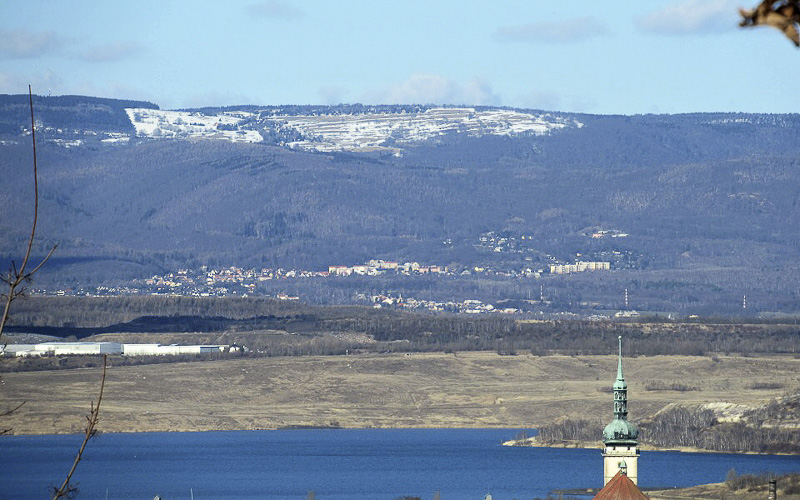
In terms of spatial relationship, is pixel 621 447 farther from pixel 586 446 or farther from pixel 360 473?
pixel 586 446

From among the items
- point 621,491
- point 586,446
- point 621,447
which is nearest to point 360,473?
point 586,446

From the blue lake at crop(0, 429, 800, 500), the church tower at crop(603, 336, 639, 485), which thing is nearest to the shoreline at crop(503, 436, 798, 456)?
the blue lake at crop(0, 429, 800, 500)

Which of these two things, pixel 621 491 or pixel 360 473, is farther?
pixel 360 473

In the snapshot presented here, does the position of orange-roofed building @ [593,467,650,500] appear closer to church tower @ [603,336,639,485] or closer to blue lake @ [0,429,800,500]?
church tower @ [603,336,639,485]

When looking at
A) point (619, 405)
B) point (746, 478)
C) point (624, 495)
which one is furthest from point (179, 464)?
point (624, 495)

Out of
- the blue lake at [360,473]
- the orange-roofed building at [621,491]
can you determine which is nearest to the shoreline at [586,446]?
the blue lake at [360,473]

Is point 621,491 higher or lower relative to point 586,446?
higher

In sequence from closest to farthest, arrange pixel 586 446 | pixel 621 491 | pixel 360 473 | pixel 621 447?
pixel 621 491
pixel 621 447
pixel 360 473
pixel 586 446

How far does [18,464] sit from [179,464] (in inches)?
673

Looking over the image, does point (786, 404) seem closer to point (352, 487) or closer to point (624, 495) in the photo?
point (352, 487)

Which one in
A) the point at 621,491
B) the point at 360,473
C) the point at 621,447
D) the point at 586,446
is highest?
the point at 621,491

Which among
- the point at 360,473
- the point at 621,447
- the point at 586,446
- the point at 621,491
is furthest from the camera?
the point at 586,446

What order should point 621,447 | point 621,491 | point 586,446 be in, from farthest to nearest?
point 586,446 → point 621,447 → point 621,491

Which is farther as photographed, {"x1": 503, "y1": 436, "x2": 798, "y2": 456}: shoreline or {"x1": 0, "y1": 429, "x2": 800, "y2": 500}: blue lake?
{"x1": 503, "y1": 436, "x2": 798, "y2": 456}: shoreline
